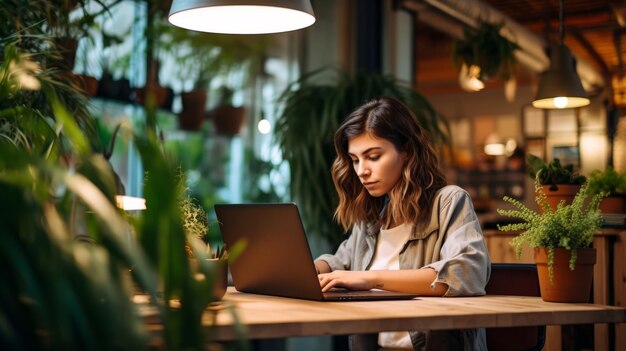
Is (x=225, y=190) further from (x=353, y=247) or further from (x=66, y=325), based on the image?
(x=66, y=325)

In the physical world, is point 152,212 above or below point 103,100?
below

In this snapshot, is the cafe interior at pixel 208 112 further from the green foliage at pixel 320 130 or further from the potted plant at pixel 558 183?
the potted plant at pixel 558 183

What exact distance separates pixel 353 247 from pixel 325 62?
3518 mm

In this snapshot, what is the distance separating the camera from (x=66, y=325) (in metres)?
1.19

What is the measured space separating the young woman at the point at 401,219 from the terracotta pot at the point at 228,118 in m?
3.55

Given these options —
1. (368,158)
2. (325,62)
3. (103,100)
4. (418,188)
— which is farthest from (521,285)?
(325,62)

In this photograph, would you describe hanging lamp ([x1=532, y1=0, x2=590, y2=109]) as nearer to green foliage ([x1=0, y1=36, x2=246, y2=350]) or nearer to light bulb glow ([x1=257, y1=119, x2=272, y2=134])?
light bulb glow ([x1=257, y1=119, x2=272, y2=134])

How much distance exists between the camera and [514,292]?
2.72 metres

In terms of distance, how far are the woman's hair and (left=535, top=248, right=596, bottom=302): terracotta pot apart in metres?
0.53

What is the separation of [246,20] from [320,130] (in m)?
2.41

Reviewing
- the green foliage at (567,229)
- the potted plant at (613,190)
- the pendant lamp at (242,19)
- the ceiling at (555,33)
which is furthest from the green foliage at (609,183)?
the ceiling at (555,33)

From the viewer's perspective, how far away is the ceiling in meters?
8.30

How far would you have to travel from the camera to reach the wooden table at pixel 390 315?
1.72 meters

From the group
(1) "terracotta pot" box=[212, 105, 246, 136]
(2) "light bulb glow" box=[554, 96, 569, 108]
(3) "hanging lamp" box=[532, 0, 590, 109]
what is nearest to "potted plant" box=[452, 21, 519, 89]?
(2) "light bulb glow" box=[554, 96, 569, 108]
